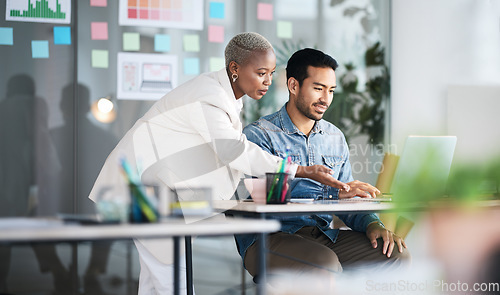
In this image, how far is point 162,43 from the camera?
363 centimetres

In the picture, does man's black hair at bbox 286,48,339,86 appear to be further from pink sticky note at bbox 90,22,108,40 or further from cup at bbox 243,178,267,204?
pink sticky note at bbox 90,22,108,40

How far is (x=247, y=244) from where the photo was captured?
2.37 metres

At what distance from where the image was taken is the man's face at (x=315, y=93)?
2643mm

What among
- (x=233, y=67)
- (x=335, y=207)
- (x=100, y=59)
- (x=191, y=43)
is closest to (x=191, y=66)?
(x=191, y=43)

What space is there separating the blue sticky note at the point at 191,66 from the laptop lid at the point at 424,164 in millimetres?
1751

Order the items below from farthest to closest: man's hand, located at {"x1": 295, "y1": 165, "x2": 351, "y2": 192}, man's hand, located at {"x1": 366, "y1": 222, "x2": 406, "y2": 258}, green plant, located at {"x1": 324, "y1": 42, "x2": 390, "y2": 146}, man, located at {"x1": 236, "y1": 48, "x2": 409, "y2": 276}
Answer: green plant, located at {"x1": 324, "y1": 42, "x2": 390, "y2": 146} < man's hand, located at {"x1": 366, "y1": 222, "x2": 406, "y2": 258} < man, located at {"x1": 236, "y1": 48, "x2": 409, "y2": 276} < man's hand, located at {"x1": 295, "y1": 165, "x2": 351, "y2": 192}

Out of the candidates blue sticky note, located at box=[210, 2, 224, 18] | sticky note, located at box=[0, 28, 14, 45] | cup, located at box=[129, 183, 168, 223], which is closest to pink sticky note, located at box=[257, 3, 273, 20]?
blue sticky note, located at box=[210, 2, 224, 18]

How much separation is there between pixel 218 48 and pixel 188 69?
0.23m

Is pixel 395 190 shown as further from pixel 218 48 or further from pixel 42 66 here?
pixel 42 66

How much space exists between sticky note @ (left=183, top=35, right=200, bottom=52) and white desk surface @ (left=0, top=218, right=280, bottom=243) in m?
2.26

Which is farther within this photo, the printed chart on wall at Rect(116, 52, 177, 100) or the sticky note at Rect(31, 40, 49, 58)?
the printed chart on wall at Rect(116, 52, 177, 100)

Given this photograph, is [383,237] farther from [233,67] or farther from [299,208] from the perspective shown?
[233,67]

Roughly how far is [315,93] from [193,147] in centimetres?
61

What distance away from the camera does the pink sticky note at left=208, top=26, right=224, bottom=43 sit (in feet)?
12.2
